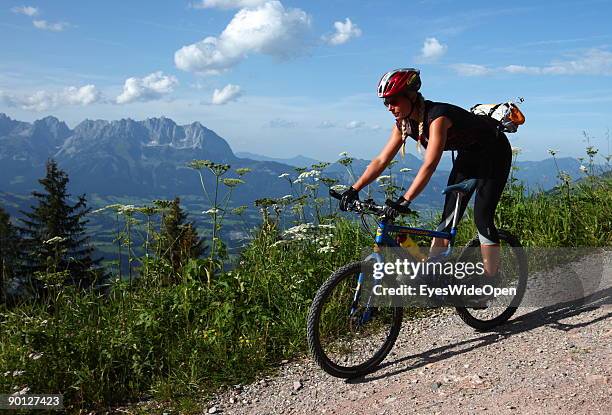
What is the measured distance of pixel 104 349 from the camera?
5188 millimetres

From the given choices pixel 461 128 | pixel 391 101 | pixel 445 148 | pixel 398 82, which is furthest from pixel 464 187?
pixel 398 82

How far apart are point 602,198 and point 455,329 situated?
432 cm

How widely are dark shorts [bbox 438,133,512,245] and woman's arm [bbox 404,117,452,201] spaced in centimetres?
79

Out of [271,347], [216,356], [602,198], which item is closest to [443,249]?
[271,347]

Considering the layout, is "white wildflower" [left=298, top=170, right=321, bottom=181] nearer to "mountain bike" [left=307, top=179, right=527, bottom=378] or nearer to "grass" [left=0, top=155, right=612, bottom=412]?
"grass" [left=0, top=155, right=612, bottom=412]

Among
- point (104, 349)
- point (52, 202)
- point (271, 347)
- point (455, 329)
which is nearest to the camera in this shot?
Result: point (104, 349)

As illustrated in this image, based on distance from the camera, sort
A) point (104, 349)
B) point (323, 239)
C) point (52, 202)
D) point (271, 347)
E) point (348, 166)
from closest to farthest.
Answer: point (104, 349) < point (271, 347) < point (323, 239) < point (348, 166) < point (52, 202)

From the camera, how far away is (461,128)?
17.0ft

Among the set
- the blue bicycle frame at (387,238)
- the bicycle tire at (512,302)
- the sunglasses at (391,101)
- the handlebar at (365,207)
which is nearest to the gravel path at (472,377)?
the bicycle tire at (512,302)

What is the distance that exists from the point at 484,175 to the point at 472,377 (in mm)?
2109

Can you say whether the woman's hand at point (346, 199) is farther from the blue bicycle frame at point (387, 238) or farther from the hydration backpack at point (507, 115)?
the hydration backpack at point (507, 115)

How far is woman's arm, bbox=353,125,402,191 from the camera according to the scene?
5371 mm

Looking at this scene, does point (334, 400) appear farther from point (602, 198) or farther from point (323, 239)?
point (602, 198)

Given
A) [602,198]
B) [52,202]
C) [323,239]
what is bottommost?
[52,202]
